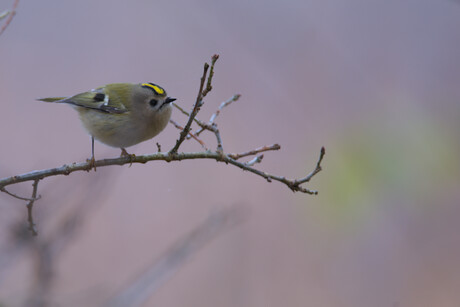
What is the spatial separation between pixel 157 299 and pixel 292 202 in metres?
0.89

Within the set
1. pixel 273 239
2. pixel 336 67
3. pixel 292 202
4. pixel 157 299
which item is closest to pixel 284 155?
pixel 292 202

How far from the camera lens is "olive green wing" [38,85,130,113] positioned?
2.14 m

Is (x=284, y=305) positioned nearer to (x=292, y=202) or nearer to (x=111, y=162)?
(x=292, y=202)

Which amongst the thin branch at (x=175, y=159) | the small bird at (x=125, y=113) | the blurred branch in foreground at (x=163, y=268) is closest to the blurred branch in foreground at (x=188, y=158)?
the thin branch at (x=175, y=159)

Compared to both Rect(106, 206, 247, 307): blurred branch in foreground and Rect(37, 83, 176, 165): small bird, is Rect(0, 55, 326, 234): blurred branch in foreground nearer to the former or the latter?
Rect(106, 206, 247, 307): blurred branch in foreground

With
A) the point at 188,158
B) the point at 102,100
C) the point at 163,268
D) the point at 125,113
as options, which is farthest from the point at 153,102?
the point at 163,268

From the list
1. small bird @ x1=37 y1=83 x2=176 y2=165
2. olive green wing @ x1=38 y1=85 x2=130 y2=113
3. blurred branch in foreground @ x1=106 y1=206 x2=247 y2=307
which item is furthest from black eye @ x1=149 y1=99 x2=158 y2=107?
blurred branch in foreground @ x1=106 y1=206 x2=247 y2=307

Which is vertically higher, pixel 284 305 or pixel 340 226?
pixel 340 226

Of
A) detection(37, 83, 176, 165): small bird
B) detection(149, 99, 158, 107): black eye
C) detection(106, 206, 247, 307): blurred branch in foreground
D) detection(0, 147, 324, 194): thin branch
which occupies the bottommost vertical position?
detection(106, 206, 247, 307): blurred branch in foreground

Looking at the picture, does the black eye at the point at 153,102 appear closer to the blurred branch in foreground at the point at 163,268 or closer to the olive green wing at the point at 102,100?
the olive green wing at the point at 102,100

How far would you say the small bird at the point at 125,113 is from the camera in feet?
6.73

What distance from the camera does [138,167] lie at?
119 inches

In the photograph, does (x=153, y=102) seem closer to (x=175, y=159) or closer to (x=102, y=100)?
(x=102, y=100)

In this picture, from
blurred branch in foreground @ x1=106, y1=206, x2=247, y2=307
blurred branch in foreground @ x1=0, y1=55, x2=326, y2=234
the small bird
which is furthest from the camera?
the small bird
